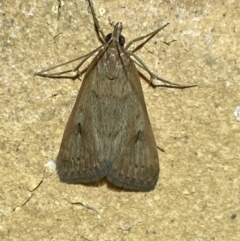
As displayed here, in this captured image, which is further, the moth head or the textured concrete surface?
the textured concrete surface

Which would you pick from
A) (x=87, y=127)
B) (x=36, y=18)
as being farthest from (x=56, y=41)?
(x=87, y=127)

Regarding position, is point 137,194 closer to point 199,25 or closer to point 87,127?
point 87,127

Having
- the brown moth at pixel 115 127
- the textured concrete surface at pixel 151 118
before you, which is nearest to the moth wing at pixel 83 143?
the brown moth at pixel 115 127

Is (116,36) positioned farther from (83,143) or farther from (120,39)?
(83,143)

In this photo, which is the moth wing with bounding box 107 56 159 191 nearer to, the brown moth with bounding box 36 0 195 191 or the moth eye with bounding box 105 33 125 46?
the brown moth with bounding box 36 0 195 191

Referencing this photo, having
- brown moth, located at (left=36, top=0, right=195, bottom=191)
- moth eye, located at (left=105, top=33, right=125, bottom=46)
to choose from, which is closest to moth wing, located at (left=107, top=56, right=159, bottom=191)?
brown moth, located at (left=36, top=0, right=195, bottom=191)

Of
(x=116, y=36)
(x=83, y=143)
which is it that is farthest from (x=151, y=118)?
(x=116, y=36)
